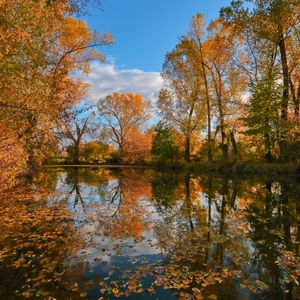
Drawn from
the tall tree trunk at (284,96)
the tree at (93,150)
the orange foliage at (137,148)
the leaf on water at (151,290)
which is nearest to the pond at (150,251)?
the leaf on water at (151,290)

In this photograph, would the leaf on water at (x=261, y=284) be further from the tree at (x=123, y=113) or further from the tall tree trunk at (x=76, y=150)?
the tree at (x=123, y=113)

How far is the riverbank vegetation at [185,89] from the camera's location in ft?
22.4

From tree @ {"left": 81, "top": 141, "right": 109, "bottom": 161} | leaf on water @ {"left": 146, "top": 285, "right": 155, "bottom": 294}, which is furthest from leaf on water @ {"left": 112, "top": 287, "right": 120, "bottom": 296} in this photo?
tree @ {"left": 81, "top": 141, "right": 109, "bottom": 161}

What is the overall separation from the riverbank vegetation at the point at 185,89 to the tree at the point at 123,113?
34.5ft

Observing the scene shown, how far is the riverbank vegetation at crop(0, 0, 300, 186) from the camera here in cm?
684

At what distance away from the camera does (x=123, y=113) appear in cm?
4281

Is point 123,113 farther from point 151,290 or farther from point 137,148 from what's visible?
point 151,290

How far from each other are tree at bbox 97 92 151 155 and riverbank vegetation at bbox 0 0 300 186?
1053 cm

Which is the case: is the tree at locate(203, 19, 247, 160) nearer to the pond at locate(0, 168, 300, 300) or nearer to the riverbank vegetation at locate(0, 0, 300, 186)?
the riverbank vegetation at locate(0, 0, 300, 186)

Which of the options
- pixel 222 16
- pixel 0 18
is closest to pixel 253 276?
pixel 0 18

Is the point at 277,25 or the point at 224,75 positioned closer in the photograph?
the point at 277,25

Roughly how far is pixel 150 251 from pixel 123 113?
3930 cm

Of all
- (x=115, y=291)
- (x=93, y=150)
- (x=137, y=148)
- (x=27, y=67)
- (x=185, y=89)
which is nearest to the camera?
(x=115, y=291)

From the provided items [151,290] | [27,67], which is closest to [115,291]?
[151,290]
